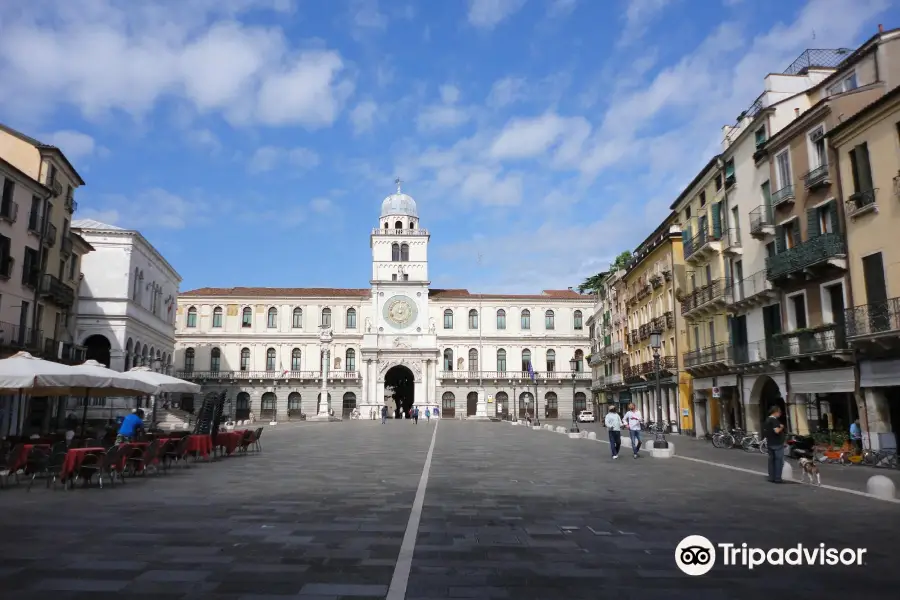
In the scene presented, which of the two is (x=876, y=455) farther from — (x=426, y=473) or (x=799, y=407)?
(x=426, y=473)

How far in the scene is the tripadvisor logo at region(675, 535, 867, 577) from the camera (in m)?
7.25

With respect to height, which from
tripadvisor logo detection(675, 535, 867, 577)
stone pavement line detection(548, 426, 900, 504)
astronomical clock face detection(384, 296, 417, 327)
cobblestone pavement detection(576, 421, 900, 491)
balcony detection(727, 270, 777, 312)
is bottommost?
cobblestone pavement detection(576, 421, 900, 491)

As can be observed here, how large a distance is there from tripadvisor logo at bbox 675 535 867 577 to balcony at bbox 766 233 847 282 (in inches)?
645

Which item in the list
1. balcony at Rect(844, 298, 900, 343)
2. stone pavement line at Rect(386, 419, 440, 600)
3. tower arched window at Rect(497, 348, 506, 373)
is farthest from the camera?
tower arched window at Rect(497, 348, 506, 373)

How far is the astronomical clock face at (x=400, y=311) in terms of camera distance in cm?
8100

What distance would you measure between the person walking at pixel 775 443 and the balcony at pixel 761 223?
13577mm

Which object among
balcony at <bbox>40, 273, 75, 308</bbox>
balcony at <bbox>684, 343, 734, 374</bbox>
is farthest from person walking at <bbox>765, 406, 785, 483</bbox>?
balcony at <bbox>40, 273, 75, 308</bbox>

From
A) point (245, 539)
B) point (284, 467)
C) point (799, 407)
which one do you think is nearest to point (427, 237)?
point (799, 407)

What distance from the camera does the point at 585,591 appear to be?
6199 mm

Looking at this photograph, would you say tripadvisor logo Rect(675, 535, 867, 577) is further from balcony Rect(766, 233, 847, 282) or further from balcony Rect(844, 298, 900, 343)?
balcony Rect(766, 233, 847, 282)

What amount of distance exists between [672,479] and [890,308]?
9.55 metres

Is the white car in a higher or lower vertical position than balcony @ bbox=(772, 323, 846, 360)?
lower

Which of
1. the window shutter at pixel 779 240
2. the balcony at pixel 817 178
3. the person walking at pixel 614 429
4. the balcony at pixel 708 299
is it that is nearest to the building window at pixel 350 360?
the balcony at pixel 708 299

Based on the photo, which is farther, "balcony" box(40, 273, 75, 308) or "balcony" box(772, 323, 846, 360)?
"balcony" box(40, 273, 75, 308)
